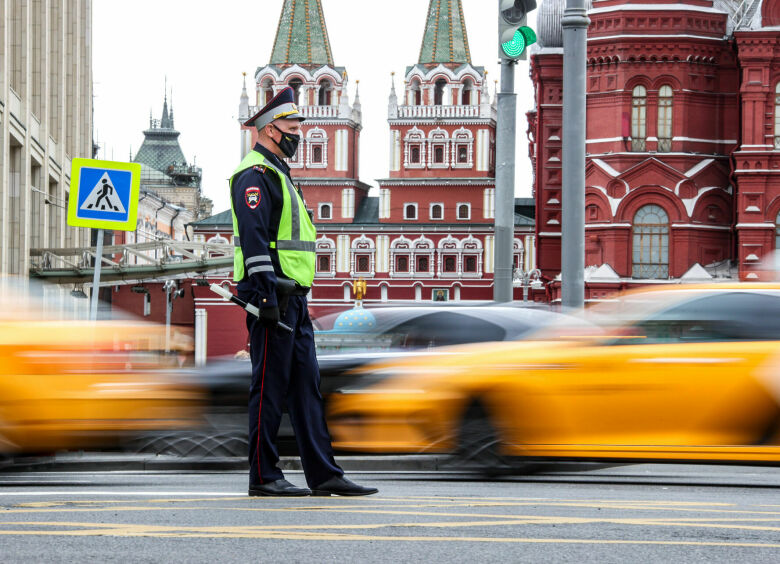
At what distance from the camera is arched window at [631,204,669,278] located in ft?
197

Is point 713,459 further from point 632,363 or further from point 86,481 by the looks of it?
point 86,481

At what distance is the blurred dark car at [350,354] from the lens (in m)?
10.4

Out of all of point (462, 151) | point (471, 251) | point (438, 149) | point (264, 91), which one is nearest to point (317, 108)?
point (264, 91)

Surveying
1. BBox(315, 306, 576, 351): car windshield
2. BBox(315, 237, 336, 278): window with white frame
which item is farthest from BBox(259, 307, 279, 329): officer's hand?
BBox(315, 237, 336, 278): window with white frame

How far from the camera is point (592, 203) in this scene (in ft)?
198

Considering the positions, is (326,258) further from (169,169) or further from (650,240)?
(169,169)

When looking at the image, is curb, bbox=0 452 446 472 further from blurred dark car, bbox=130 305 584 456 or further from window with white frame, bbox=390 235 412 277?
window with white frame, bbox=390 235 412 277

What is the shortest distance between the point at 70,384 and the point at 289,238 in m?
3.03

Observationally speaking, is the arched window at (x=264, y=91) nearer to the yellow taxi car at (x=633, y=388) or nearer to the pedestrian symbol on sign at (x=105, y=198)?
the pedestrian symbol on sign at (x=105, y=198)

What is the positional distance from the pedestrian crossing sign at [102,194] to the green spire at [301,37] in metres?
92.6

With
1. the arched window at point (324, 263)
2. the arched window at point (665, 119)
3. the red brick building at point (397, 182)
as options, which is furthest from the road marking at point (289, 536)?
the arched window at point (324, 263)

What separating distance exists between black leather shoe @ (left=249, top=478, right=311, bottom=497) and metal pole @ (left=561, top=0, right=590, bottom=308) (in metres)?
8.19

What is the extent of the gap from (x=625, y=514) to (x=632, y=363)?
2.83m

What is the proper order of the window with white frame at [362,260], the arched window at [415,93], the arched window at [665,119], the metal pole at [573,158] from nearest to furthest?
the metal pole at [573,158] < the arched window at [665,119] < the window with white frame at [362,260] < the arched window at [415,93]
